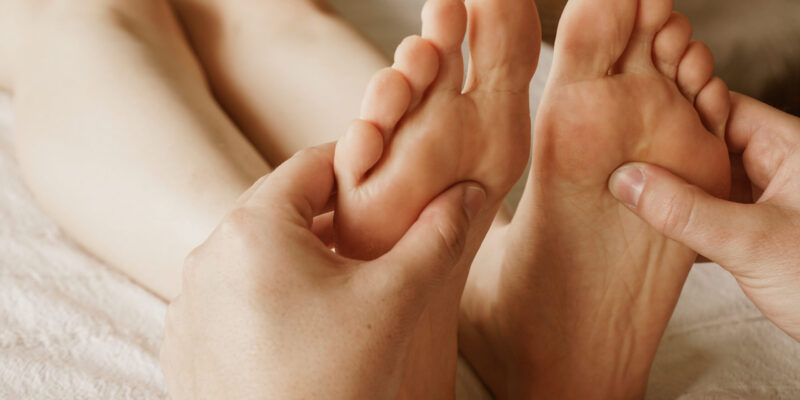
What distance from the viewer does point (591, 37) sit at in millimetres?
604

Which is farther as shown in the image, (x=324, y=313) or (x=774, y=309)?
(x=774, y=309)

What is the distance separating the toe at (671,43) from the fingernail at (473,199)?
213 mm

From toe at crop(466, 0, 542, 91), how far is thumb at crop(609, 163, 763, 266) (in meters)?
0.15

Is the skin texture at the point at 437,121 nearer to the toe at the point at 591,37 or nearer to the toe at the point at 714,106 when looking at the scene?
the toe at the point at 591,37

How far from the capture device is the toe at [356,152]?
0.53 metres

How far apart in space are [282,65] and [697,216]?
0.51 metres

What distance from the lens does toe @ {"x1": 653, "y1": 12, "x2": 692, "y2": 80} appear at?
626 millimetres

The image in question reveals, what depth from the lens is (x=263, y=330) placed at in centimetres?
45

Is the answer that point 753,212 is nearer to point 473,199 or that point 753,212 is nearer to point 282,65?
point 473,199

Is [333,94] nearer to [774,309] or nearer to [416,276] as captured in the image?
[416,276]

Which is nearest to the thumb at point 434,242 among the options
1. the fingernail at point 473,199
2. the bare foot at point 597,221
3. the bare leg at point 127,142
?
the fingernail at point 473,199

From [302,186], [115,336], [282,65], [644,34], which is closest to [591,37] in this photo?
[644,34]

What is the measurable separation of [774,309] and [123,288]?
25.6 inches

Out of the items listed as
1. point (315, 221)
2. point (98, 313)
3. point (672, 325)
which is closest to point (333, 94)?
point (315, 221)
